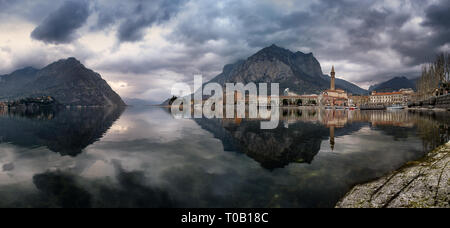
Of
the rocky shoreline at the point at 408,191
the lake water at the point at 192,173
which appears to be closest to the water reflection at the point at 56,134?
the lake water at the point at 192,173

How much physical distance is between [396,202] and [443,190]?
2.01 meters

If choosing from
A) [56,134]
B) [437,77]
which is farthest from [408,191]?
[437,77]

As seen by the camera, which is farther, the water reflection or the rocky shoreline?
the water reflection

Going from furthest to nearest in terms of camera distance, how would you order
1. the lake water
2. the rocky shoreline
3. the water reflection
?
the water reflection, the lake water, the rocky shoreline

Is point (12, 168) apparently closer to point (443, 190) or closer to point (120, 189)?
point (120, 189)

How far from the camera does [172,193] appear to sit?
10836 mm

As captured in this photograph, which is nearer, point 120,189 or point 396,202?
point 396,202

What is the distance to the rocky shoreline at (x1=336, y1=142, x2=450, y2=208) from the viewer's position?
7875 millimetres

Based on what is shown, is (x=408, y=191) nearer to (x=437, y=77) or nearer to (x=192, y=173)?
(x=192, y=173)

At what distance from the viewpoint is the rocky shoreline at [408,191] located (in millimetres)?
7875

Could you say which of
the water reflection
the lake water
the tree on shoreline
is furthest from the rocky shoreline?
the tree on shoreline

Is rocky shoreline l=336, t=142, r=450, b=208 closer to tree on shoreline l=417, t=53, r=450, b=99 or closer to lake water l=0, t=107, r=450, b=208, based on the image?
lake water l=0, t=107, r=450, b=208

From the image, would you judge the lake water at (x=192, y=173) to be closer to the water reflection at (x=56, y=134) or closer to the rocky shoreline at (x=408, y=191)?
the water reflection at (x=56, y=134)
